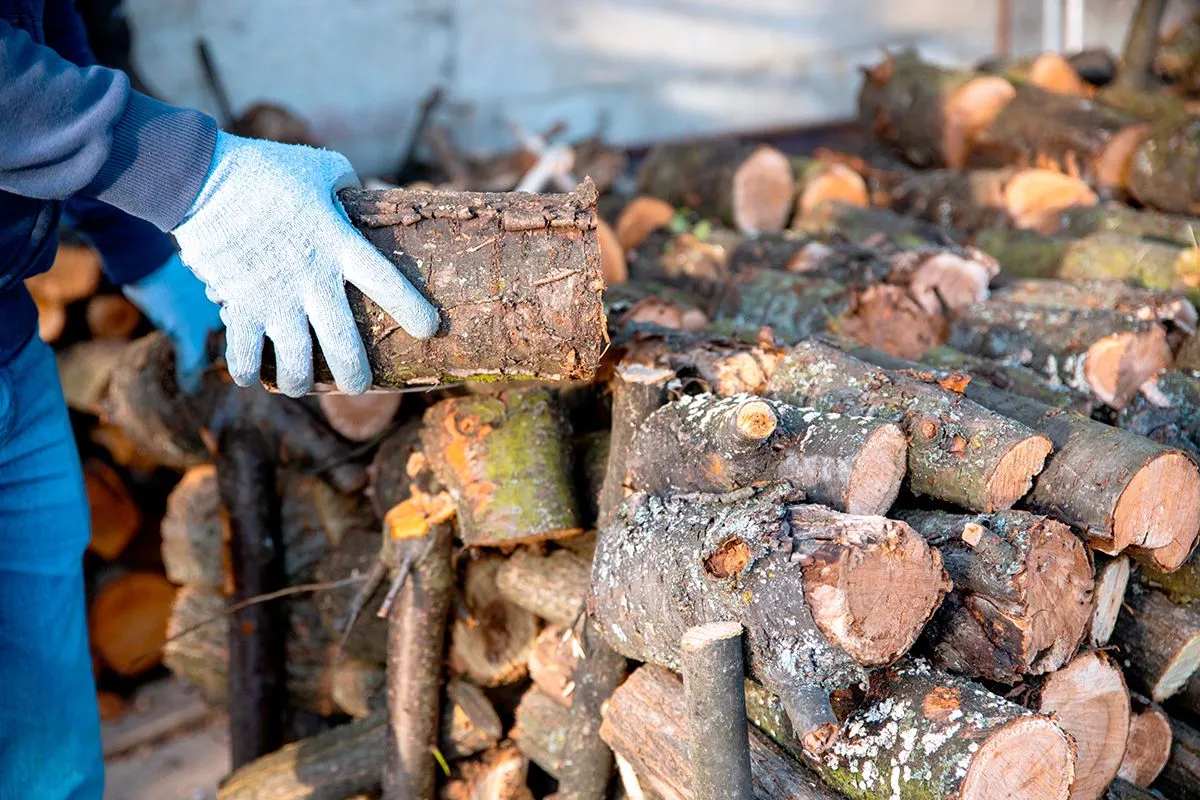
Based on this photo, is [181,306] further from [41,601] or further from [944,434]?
[944,434]

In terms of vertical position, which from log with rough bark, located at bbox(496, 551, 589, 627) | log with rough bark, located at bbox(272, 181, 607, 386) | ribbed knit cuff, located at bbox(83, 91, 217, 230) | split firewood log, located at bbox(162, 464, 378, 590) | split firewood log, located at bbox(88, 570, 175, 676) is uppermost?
ribbed knit cuff, located at bbox(83, 91, 217, 230)

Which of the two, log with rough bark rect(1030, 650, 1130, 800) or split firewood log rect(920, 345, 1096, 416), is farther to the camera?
split firewood log rect(920, 345, 1096, 416)

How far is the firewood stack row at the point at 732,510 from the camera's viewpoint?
1653 mm

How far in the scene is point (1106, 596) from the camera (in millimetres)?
1935

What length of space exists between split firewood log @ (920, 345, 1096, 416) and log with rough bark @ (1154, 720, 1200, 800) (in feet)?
2.24

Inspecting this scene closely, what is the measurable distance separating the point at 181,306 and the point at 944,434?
6.28 ft

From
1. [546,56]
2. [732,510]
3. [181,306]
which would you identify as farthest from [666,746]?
[546,56]

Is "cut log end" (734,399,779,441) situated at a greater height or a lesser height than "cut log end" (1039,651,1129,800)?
greater

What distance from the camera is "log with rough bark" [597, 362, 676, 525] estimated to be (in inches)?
84.7

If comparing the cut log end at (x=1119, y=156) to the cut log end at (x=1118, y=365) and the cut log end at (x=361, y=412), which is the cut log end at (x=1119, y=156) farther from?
the cut log end at (x=361, y=412)

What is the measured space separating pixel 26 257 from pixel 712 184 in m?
2.83

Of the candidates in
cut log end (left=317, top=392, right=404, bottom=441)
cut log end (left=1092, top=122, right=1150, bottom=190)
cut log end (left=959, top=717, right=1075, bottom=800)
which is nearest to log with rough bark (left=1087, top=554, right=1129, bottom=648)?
cut log end (left=959, top=717, right=1075, bottom=800)

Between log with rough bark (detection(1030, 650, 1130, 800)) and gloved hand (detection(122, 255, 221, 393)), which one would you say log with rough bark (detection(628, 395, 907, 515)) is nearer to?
log with rough bark (detection(1030, 650, 1130, 800))

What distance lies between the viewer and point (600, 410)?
267 cm
